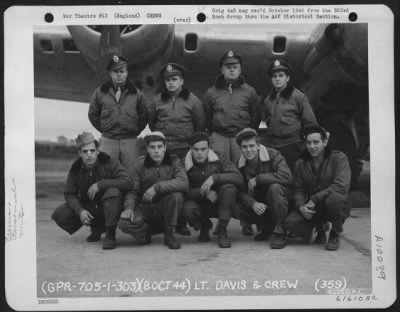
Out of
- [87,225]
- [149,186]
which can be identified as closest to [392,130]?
[149,186]

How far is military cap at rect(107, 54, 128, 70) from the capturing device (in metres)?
1.33

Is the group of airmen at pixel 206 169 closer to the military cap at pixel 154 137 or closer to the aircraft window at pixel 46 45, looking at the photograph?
the military cap at pixel 154 137

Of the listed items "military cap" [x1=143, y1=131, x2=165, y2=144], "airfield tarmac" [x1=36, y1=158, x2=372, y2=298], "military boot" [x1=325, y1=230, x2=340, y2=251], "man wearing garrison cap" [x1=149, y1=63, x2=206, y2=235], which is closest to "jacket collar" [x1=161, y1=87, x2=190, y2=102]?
"man wearing garrison cap" [x1=149, y1=63, x2=206, y2=235]

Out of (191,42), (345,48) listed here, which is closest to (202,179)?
(191,42)

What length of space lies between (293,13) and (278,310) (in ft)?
2.86

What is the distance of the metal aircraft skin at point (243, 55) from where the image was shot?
1308mm

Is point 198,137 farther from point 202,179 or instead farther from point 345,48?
point 345,48

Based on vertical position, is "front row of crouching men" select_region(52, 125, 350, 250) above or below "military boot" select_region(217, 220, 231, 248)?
above

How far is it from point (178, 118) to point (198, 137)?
0.27ft

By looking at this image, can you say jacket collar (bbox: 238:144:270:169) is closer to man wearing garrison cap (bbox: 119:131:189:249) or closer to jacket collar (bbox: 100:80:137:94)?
man wearing garrison cap (bbox: 119:131:189:249)

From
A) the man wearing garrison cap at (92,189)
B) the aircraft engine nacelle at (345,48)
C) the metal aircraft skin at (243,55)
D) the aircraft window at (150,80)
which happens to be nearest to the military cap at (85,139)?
the man wearing garrison cap at (92,189)

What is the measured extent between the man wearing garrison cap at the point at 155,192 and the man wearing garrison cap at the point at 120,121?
4cm

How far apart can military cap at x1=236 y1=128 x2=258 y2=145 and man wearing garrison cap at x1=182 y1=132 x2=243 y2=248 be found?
0.22ft

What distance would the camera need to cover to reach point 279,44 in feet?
4.49
